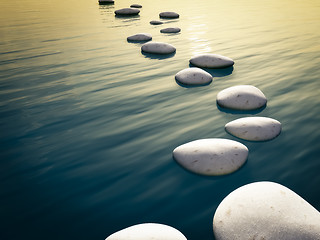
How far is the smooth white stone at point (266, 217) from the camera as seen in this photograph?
139 centimetres

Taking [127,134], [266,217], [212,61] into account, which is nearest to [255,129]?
[266,217]

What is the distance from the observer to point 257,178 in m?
1.93

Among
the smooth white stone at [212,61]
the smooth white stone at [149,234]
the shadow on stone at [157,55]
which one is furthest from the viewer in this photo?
the shadow on stone at [157,55]

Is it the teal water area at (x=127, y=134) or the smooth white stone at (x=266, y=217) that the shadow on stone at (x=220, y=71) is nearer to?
the teal water area at (x=127, y=134)

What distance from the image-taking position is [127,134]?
2.52 meters

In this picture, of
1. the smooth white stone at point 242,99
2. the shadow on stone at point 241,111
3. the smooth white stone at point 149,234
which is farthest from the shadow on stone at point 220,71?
the smooth white stone at point 149,234

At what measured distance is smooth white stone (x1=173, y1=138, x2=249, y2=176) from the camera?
1972mm

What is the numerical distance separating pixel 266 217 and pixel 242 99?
1.69 metres

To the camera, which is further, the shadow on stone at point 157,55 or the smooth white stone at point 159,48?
the smooth white stone at point 159,48

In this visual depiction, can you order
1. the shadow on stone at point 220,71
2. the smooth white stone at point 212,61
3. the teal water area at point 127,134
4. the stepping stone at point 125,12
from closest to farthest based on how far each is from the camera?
1. the teal water area at point 127,134
2. the shadow on stone at point 220,71
3. the smooth white stone at point 212,61
4. the stepping stone at point 125,12

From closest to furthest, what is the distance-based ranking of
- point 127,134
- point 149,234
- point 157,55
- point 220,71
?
point 149,234
point 127,134
point 220,71
point 157,55

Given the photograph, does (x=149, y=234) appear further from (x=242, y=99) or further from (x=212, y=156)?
(x=242, y=99)

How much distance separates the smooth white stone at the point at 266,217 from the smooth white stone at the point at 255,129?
78 cm

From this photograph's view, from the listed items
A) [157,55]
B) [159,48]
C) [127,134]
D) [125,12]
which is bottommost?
[127,134]
